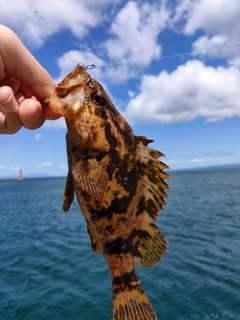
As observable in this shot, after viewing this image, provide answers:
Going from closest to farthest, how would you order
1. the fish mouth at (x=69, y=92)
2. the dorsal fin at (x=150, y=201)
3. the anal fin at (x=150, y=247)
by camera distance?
the fish mouth at (x=69, y=92), the dorsal fin at (x=150, y=201), the anal fin at (x=150, y=247)

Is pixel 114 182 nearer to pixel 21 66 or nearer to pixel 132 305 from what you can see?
pixel 132 305

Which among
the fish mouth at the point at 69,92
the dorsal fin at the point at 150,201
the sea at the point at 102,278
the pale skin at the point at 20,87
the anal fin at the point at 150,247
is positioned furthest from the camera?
the sea at the point at 102,278

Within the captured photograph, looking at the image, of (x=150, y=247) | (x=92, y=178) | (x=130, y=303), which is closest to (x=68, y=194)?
(x=92, y=178)

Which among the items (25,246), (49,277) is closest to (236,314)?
(49,277)

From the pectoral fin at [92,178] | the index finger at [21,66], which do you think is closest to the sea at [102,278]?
the pectoral fin at [92,178]

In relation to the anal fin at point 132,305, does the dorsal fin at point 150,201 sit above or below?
above

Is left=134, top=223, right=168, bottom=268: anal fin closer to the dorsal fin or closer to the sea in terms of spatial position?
the dorsal fin

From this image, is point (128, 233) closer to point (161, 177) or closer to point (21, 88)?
point (161, 177)

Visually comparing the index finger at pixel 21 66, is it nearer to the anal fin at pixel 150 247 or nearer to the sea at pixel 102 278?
the anal fin at pixel 150 247
